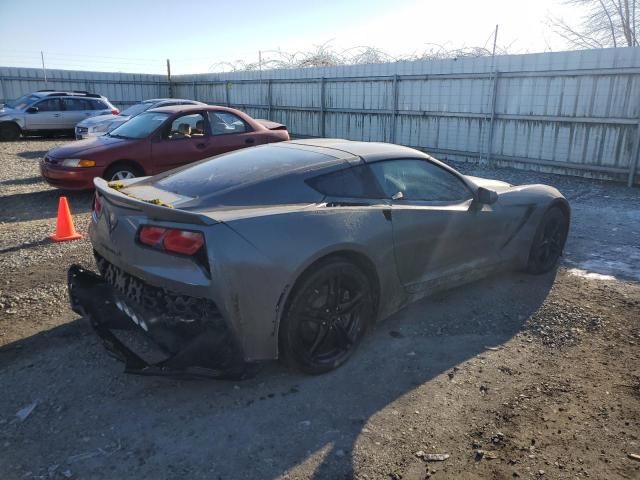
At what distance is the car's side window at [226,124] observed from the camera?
870 cm

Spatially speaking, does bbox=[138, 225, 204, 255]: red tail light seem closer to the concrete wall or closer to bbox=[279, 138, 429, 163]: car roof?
bbox=[279, 138, 429, 163]: car roof

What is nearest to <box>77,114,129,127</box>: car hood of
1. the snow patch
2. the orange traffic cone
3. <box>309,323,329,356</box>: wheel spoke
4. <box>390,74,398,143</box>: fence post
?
<box>390,74,398,143</box>: fence post

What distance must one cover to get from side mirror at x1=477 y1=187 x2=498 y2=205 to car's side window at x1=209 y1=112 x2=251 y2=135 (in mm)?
5594

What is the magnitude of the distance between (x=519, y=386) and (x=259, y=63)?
76.3ft

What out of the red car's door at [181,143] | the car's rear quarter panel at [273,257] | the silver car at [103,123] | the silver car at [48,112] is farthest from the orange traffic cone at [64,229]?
the silver car at [48,112]

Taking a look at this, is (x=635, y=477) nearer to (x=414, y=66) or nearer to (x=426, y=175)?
(x=426, y=175)

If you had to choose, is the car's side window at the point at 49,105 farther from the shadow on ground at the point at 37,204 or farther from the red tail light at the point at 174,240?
the red tail light at the point at 174,240

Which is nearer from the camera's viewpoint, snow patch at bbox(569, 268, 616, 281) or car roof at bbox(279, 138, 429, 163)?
car roof at bbox(279, 138, 429, 163)

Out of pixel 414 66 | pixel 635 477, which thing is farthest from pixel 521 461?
pixel 414 66

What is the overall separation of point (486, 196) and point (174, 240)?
259cm

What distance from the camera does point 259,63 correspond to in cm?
2417

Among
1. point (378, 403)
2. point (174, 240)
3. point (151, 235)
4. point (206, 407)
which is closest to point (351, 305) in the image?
point (378, 403)

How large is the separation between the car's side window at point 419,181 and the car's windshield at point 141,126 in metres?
5.58

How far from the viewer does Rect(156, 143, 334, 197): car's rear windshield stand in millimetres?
3344
